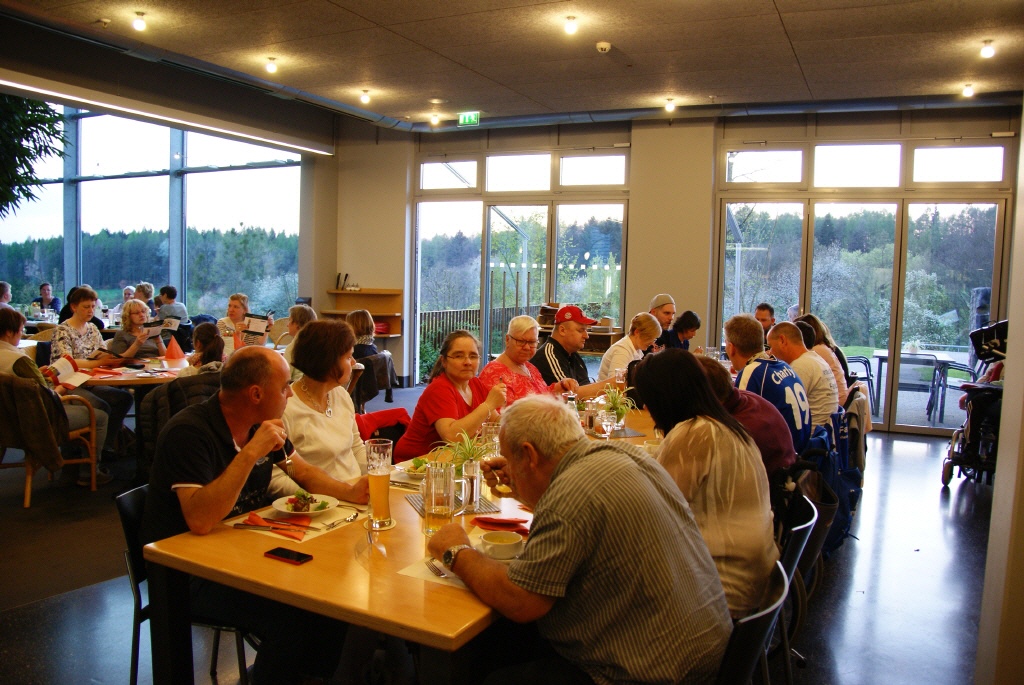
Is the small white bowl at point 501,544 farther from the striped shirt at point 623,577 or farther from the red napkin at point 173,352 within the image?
the red napkin at point 173,352

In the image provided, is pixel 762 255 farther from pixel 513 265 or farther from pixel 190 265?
pixel 190 265

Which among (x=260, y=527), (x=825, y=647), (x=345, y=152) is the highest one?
(x=345, y=152)

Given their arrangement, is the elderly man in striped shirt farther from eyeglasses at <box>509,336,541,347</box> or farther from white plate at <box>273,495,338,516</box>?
eyeglasses at <box>509,336,541,347</box>

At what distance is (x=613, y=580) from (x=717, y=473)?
77 centimetres

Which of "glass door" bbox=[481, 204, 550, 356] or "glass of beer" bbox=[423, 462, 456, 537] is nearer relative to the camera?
"glass of beer" bbox=[423, 462, 456, 537]

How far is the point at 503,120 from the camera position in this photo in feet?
31.1

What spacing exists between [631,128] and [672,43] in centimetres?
329

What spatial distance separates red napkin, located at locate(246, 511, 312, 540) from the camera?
2225 mm

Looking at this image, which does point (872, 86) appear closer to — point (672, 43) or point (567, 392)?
point (672, 43)

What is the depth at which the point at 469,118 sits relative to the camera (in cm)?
923

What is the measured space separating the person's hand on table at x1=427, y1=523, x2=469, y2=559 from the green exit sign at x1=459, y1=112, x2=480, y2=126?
7824 mm

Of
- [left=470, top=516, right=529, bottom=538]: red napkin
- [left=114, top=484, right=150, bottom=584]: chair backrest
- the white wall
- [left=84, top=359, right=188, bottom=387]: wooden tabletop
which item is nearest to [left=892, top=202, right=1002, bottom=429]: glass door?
the white wall

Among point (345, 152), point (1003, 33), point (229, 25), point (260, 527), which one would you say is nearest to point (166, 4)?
point (229, 25)

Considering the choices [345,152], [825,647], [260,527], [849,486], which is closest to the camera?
[260,527]
